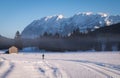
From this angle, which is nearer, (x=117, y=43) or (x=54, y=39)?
(x=117, y=43)

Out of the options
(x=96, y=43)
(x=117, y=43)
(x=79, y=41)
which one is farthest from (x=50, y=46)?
(x=117, y=43)

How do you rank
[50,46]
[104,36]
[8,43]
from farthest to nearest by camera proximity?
[8,43] < [50,46] < [104,36]

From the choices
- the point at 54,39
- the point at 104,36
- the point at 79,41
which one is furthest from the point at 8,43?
the point at 104,36

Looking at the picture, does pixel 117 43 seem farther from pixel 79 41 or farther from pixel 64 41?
pixel 64 41

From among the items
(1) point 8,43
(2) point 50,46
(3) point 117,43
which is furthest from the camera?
(1) point 8,43

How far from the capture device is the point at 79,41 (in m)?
131

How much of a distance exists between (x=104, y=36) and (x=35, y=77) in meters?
104

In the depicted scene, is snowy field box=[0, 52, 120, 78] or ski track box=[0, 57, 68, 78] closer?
ski track box=[0, 57, 68, 78]

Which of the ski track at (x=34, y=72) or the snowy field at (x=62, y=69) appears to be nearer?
the ski track at (x=34, y=72)

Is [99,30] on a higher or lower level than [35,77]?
higher

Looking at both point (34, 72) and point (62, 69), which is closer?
point (34, 72)

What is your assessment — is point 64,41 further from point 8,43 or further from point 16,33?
point 8,43

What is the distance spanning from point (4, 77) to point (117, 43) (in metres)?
96.6

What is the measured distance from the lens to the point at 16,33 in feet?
495
